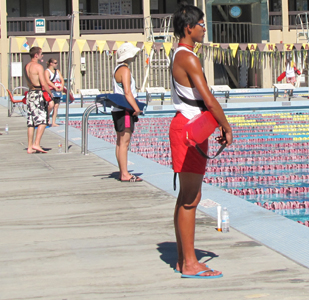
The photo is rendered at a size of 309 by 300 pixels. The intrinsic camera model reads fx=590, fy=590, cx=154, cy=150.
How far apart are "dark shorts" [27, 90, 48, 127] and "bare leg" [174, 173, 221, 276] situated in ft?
20.0

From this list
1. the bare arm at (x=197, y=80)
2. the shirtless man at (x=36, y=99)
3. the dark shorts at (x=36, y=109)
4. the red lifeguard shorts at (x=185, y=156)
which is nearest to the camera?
the bare arm at (x=197, y=80)

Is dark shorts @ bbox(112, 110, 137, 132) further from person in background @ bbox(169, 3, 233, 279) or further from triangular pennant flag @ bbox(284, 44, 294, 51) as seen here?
triangular pennant flag @ bbox(284, 44, 294, 51)

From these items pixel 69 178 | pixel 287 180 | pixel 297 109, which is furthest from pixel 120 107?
pixel 297 109

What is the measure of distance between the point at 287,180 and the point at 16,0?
28.3 metres

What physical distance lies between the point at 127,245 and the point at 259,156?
643cm

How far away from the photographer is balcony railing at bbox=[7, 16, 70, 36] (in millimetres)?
31906

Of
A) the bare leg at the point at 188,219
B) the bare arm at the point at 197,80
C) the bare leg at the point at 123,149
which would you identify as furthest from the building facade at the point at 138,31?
the bare leg at the point at 188,219

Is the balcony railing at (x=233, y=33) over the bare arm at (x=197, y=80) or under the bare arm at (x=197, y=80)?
over

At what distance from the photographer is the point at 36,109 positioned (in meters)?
9.34

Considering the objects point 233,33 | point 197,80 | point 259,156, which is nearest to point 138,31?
point 233,33

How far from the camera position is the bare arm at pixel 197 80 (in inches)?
136

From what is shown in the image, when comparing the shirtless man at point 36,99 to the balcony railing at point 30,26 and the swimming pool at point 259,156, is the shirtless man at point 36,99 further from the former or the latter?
the balcony railing at point 30,26

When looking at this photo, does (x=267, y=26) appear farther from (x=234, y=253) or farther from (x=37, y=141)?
(x=234, y=253)

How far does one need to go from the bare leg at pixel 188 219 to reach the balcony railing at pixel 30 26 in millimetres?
29620
